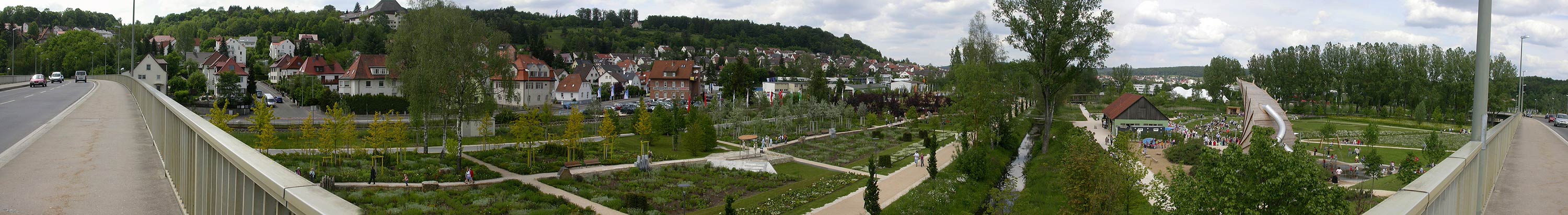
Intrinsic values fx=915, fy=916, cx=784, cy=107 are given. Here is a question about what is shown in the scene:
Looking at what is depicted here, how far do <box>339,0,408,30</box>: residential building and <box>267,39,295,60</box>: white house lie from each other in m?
28.0

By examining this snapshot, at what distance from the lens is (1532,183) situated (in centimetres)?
2102

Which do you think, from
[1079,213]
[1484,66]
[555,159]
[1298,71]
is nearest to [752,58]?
[1298,71]

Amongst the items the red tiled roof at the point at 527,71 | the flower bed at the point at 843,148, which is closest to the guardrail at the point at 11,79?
the red tiled roof at the point at 527,71

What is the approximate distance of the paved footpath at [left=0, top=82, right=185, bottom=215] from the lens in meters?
6.74

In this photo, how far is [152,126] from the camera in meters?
12.2

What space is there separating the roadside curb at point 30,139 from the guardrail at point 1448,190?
11.7 metres

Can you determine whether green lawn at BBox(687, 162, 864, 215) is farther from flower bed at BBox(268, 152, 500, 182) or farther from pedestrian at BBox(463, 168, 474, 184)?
flower bed at BBox(268, 152, 500, 182)

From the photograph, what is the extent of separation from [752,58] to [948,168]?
105m

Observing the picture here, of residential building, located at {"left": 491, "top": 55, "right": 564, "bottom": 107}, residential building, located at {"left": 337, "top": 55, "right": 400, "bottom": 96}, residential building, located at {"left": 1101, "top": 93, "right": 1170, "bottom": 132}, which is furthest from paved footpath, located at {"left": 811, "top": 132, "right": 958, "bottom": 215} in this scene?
residential building, located at {"left": 337, "top": 55, "right": 400, "bottom": 96}

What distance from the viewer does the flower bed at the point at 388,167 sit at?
2766 centimetres

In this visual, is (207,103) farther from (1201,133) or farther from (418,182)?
(1201,133)

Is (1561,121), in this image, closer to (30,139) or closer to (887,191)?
(887,191)

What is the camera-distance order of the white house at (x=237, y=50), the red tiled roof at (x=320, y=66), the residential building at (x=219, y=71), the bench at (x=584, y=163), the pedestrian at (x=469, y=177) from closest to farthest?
the pedestrian at (x=469, y=177)
the bench at (x=584, y=163)
the residential building at (x=219, y=71)
the red tiled roof at (x=320, y=66)
the white house at (x=237, y=50)

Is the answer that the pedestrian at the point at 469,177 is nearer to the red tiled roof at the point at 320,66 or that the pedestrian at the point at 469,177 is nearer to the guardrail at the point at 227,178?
the guardrail at the point at 227,178
